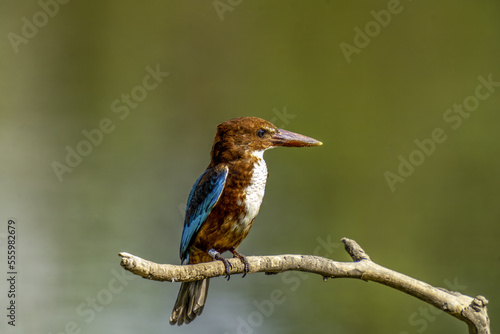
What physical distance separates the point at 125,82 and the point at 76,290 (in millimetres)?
948

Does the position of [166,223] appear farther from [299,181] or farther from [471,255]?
[471,255]

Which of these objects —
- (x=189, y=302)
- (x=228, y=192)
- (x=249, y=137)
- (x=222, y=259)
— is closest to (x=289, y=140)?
(x=249, y=137)

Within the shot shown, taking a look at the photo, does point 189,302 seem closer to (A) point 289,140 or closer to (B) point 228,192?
(B) point 228,192

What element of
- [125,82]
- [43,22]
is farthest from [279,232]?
[43,22]

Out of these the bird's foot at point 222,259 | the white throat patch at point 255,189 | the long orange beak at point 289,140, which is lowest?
the bird's foot at point 222,259

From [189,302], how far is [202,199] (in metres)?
0.29

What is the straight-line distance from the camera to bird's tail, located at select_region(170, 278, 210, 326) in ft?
4.96

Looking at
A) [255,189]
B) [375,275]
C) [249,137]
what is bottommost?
[375,275]

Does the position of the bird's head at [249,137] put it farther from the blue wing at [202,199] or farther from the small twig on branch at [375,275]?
the small twig on branch at [375,275]

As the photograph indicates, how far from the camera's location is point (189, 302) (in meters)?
1.51

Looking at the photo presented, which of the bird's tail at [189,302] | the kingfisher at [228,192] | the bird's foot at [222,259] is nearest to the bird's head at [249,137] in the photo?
the kingfisher at [228,192]

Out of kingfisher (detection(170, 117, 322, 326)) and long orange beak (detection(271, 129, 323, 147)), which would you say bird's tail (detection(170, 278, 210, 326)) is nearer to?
kingfisher (detection(170, 117, 322, 326))

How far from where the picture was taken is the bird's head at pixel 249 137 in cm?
144

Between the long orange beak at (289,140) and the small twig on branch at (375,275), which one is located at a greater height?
the long orange beak at (289,140)
